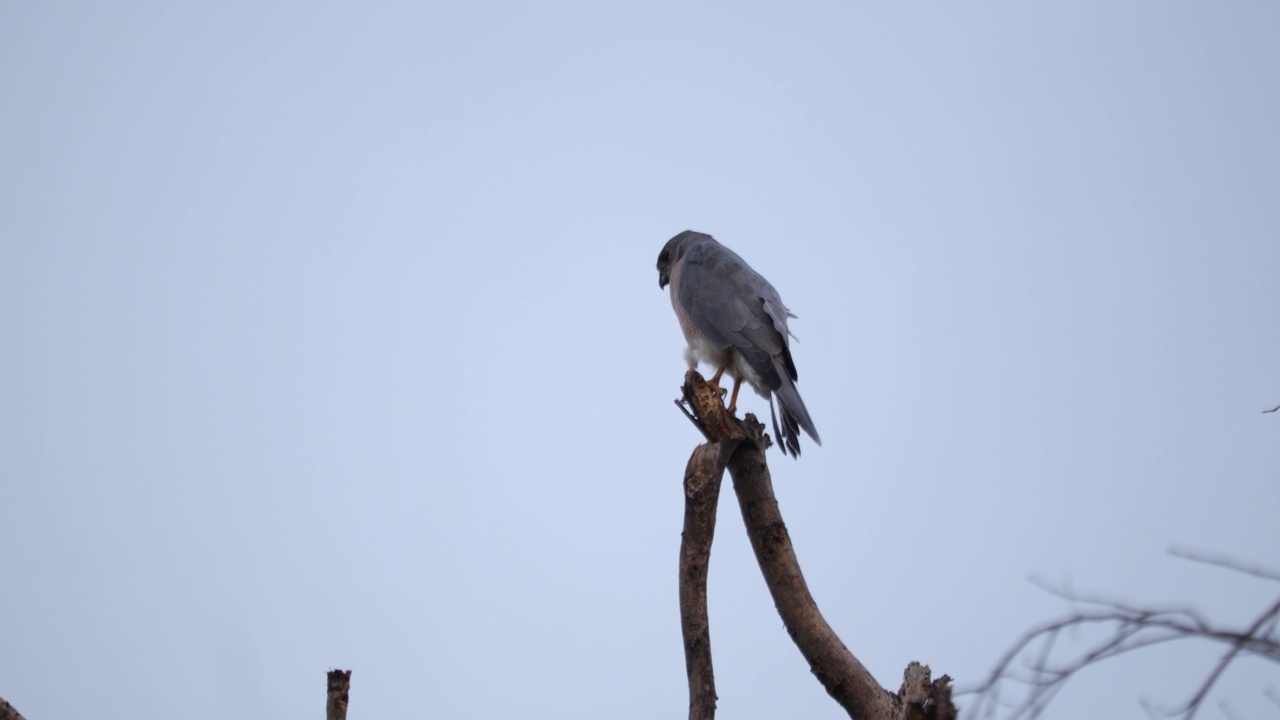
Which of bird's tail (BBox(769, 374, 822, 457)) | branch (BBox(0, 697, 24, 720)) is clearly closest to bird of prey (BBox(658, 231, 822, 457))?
bird's tail (BBox(769, 374, 822, 457))

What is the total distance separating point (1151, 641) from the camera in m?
1.04

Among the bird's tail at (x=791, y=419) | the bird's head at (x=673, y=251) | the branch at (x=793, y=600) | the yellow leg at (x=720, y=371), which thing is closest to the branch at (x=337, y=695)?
the branch at (x=793, y=600)

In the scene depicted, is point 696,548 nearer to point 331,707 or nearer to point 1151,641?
point 331,707

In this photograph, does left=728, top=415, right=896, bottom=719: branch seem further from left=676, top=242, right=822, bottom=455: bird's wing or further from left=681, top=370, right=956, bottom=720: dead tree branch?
left=676, top=242, right=822, bottom=455: bird's wing

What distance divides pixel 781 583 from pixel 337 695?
1.46 m

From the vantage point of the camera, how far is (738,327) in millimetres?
5902

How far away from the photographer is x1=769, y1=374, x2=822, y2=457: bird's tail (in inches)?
199

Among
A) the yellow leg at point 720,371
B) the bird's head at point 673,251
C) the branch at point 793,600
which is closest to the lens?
the branch at point 793,600

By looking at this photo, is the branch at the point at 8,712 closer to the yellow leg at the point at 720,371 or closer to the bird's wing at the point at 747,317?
the bird's wing at the point at 747,317

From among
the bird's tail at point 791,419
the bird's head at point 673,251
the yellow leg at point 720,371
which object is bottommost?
the bird's tail at point 791,419

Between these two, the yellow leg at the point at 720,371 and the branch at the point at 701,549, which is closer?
the branch at the point at 701,549

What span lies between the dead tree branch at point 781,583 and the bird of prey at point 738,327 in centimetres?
125

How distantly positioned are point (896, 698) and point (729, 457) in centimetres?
102

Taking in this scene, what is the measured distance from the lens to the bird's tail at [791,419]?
5062 millimetres
